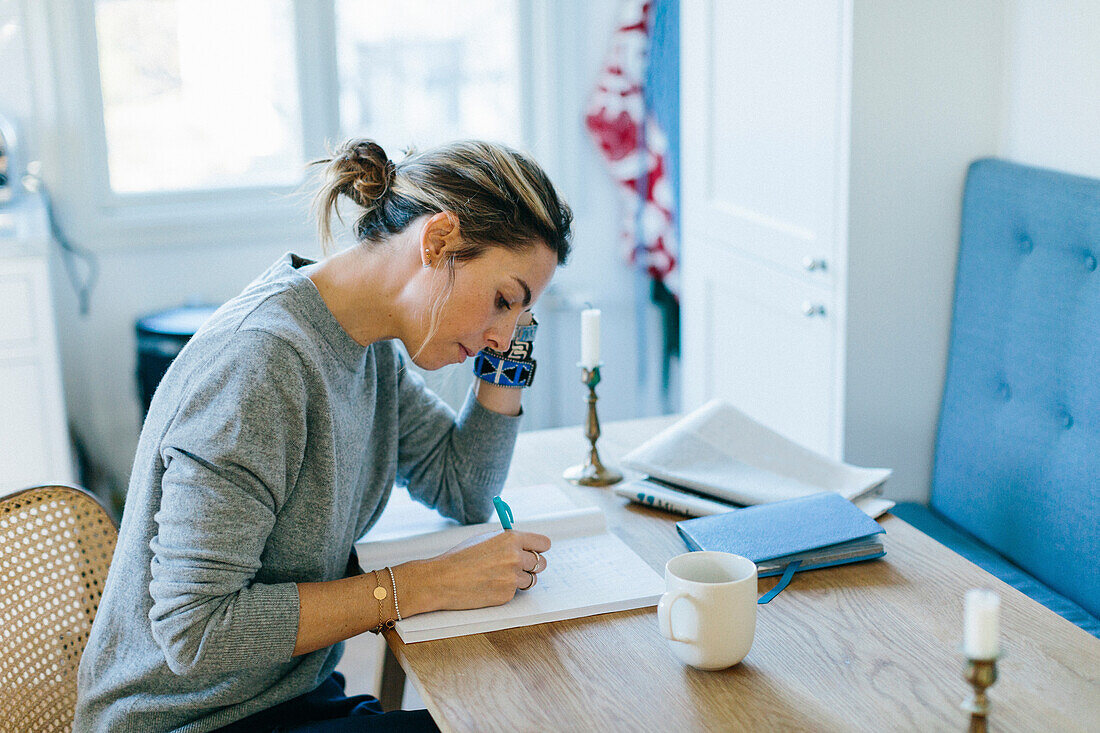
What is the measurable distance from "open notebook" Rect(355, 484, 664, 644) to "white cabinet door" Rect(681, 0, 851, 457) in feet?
Answer: 2.63

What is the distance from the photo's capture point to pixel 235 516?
1002 millimetres

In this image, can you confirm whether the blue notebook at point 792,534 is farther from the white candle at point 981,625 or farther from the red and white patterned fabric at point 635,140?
the red and white patterned fabric at point 635,140

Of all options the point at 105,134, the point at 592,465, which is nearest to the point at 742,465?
the point at 592,465

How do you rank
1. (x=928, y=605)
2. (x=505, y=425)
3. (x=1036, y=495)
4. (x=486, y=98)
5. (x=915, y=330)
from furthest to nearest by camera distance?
(x=486, y=98), (x=915, y=330), (x=1036, y=495), (x=505, y=425), (x=928, y=605)

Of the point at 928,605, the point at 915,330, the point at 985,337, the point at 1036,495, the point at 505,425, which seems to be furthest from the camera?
the point at 915,330

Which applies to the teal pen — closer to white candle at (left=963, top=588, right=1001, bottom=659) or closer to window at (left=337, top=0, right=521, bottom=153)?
white candle at (left=963, top=588, right=1001, bottom=659)

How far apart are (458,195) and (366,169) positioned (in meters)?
0.14

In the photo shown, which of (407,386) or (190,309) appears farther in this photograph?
(190,309)

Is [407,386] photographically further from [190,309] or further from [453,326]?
[190,309]

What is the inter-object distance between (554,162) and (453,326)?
2040mm

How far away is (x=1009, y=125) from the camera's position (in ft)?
6.09

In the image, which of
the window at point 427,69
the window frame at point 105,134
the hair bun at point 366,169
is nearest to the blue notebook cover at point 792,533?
the hair bun at point 366,169

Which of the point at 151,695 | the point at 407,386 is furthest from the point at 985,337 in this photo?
the point at 151,695

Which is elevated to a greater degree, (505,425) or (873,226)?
(873,226)
